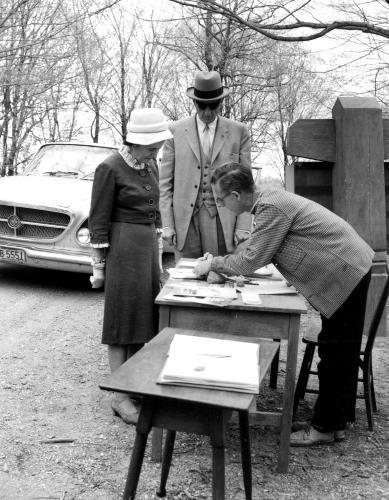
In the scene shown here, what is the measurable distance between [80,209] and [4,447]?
3.95 metres

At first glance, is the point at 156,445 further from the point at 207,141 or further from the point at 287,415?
the point at 207,141

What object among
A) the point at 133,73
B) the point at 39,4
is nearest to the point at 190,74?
the point at 133,73

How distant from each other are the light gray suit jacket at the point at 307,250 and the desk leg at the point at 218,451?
112 cm

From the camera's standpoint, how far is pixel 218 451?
235 cm

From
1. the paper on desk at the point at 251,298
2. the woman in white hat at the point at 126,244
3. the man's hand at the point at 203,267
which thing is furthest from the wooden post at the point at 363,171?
the paper on desk at the point at 251,298

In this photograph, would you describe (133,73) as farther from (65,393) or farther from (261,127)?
(65,393)

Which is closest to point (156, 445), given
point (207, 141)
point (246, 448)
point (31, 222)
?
point (246, 448)

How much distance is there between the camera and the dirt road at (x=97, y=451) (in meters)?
3.07

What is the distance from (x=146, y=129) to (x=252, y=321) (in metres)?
1.30

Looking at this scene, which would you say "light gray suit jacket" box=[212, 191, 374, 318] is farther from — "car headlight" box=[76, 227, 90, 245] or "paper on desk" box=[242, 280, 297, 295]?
"car headlight" box=[76, 227, 90, 245]

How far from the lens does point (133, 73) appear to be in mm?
19047

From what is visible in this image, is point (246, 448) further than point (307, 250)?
No

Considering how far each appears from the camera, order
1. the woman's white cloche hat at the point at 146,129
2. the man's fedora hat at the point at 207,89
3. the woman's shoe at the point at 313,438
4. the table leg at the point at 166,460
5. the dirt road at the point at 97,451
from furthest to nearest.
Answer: the man's fedora hat at the point at 207,89, the woman's white cloche hat at the point at 146,129, the woman's shoe at the point at 313,438, the dirt road at the point at 97,451, the table leg at the point at 166,460

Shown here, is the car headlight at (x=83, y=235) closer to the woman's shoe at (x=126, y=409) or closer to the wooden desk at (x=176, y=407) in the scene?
the woman's shoe at (x=126, y=409)
